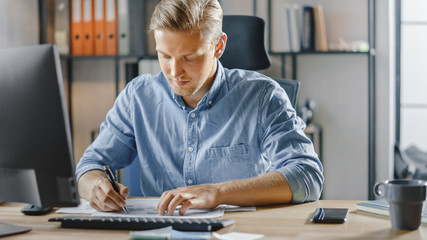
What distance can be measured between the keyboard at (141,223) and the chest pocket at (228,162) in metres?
0.46

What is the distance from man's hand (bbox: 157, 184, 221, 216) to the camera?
1.20m

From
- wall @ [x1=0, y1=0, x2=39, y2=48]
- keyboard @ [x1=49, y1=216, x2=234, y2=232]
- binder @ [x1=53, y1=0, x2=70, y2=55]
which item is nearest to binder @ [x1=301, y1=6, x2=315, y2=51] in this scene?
binder @ [x1=53, y1=0, x2=70, y2=55]

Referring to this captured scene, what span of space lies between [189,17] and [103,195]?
0.52m

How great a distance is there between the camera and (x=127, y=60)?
12.4 feet

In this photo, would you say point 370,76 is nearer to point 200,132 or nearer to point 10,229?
point 200,132

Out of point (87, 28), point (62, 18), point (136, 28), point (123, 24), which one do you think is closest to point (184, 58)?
point (123, 24)

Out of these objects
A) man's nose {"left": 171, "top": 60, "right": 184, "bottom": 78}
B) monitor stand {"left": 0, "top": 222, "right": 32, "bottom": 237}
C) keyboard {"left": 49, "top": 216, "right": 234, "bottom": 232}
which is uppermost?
man's nose {"left": 171, "top": 60, "right": 184, "bottom": 78}

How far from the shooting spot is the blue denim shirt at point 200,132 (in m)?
1.58

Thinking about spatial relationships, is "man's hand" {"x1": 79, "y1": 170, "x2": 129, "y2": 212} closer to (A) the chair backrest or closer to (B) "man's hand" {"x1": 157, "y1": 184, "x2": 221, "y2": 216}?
(B) "man's hand" {"x1": 157, "y1": 184, "x2": 221, "y2": 216}

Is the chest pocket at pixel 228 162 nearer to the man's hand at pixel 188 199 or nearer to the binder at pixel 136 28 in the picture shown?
the man's hand at pixel 188 199

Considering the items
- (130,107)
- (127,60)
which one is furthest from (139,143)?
(127,60)

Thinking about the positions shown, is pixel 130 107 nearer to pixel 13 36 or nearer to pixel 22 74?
pixel 22 74

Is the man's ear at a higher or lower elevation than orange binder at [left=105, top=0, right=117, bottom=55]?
lower

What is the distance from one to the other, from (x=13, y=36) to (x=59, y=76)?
233 cm
